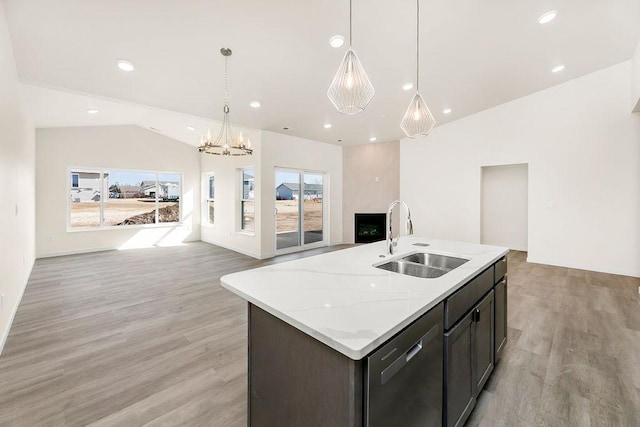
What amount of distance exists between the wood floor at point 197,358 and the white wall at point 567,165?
99cm

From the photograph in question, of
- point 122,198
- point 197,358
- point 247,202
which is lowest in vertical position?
point 197,358

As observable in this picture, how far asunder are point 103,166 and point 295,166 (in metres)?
4.73

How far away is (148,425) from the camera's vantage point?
1617mm

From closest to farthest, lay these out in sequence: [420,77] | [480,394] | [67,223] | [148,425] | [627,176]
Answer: [148,425], [480,394], [420,77], [627,176], [67,223]

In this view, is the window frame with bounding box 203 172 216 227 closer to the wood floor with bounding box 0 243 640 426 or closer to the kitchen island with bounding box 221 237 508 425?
the wood floor with bounding box 0 243 640 426

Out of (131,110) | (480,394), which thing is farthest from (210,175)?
(480,394)

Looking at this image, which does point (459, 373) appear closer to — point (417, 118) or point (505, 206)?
point (417, 118)

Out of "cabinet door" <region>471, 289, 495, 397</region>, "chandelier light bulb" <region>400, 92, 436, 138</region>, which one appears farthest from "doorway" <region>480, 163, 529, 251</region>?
"cabinet door" <region>471, 289, 495, 397</region>

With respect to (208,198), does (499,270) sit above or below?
below

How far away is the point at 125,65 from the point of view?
322cm

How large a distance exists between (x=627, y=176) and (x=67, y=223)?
11.0m

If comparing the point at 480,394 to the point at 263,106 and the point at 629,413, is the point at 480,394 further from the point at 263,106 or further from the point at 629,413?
the point at 263,106

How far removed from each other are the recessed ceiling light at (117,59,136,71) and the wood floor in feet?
9.37

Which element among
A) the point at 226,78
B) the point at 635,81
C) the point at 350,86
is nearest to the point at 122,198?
the point at 226,78
